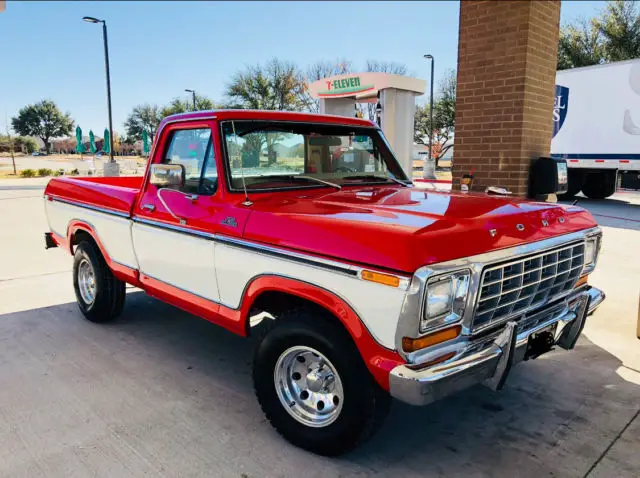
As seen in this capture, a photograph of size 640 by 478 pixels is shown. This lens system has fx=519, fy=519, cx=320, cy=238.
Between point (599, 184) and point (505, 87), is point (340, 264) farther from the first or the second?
point (599, 184)

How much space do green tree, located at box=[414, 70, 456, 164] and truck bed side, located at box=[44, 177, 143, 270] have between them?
114 ft

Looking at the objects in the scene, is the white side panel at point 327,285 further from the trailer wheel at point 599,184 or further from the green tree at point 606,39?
the green tree at point 606,39

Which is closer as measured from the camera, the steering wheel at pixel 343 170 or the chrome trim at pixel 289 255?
the chrome trim at pixel 289 255

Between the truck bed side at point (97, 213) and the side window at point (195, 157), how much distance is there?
0.60 metres

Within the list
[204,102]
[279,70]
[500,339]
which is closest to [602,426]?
[500,339]

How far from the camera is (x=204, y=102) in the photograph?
166 feet

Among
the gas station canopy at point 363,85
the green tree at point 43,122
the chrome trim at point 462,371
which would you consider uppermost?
the green tree at point 43,122

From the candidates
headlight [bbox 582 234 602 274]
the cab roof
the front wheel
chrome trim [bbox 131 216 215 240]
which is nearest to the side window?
the cab roof

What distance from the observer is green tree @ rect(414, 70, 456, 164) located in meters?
39.9

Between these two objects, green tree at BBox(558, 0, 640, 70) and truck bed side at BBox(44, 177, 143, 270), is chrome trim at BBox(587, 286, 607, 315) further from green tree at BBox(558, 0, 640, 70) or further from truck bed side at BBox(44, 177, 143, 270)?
green tree at BBox(558, 0, 640, 70)

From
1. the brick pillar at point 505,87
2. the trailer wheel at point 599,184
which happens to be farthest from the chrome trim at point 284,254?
the trailer wheel at point 599,184

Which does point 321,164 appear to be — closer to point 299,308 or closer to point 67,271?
point 299,308

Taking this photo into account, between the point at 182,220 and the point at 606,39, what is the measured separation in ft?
117

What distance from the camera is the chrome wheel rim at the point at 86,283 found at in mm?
4992
